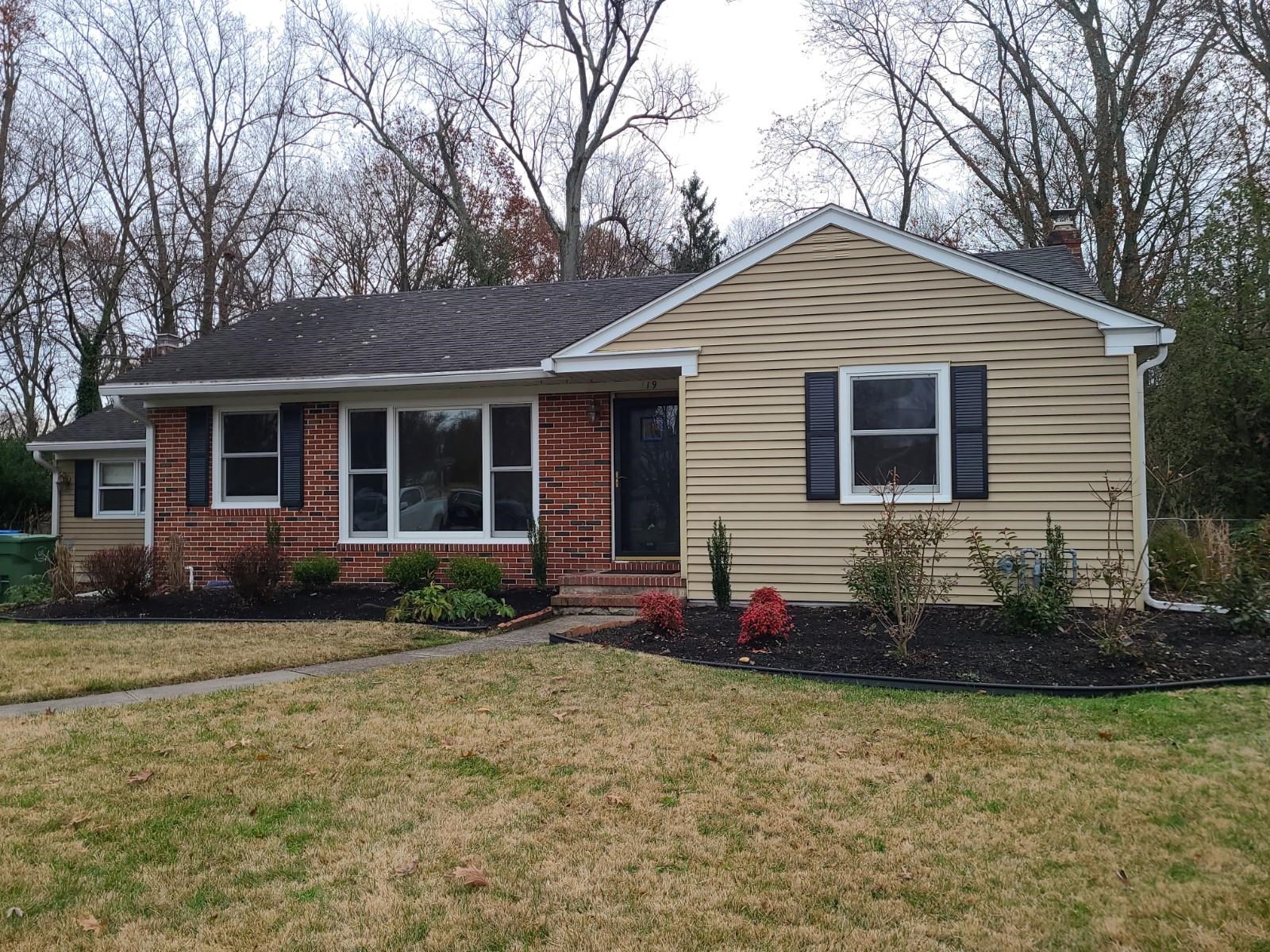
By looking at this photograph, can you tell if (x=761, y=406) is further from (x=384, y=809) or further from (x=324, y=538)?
(x=384, y=809)

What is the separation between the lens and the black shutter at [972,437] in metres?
9.27

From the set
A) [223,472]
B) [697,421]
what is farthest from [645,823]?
[223,472]

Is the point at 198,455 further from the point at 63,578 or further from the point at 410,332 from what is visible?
the point at 410,332

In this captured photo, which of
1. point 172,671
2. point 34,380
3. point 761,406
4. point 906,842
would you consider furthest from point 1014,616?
point 34,380

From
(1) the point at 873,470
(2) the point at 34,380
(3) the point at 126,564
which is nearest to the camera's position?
(1) the point at 873,470

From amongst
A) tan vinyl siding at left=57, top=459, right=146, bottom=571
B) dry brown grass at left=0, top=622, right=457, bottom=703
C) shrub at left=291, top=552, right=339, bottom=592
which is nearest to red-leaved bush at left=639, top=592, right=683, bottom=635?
dry brown grass at left=0, top=622, right=457, bottom=703

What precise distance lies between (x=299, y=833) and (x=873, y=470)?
720cm

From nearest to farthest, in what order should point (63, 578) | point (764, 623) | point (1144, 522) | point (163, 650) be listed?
point (764, 623)
point (163, 650)
point (1144, 522)
point (63, 578)

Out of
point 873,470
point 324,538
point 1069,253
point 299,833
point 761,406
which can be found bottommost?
point 299,833

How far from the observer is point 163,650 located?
8.05m

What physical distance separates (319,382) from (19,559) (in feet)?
16.0

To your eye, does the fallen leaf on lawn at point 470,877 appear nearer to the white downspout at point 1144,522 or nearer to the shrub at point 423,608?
the shrub at point 423,608

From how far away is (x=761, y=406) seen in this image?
9938 mm

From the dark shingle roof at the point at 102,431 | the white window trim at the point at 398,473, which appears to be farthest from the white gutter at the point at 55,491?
the white window trim at the point at 398,473
